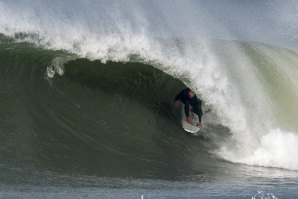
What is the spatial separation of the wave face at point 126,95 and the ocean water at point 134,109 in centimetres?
3

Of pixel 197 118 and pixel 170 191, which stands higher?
pixel 197 118

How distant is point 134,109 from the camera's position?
1310 centimetres

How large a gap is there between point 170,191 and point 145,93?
5.04 m

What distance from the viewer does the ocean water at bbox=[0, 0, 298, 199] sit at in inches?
383

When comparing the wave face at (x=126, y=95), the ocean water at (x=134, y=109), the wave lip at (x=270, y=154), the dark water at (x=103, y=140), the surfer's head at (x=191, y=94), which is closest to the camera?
the dark water at (x=103, y=140)

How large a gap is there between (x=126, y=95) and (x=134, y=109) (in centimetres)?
43

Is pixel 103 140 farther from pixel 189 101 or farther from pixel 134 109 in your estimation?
pixel 189 101

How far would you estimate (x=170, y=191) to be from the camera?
8859 mm

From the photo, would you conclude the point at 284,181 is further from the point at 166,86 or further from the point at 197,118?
the point at 166,86

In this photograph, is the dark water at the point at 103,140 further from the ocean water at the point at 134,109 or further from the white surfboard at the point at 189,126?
the white surfboard at the point at 189,126

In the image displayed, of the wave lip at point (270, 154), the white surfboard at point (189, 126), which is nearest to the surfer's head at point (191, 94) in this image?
the white surfboard at point (189, 126)

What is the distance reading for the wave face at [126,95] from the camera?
11.3 meters

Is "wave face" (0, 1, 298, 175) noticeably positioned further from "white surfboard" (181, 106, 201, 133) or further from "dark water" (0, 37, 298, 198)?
"white surfboard" (181, 106, 201, 133)

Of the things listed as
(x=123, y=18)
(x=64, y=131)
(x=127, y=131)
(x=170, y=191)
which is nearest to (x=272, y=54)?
(x=123, y=18)
